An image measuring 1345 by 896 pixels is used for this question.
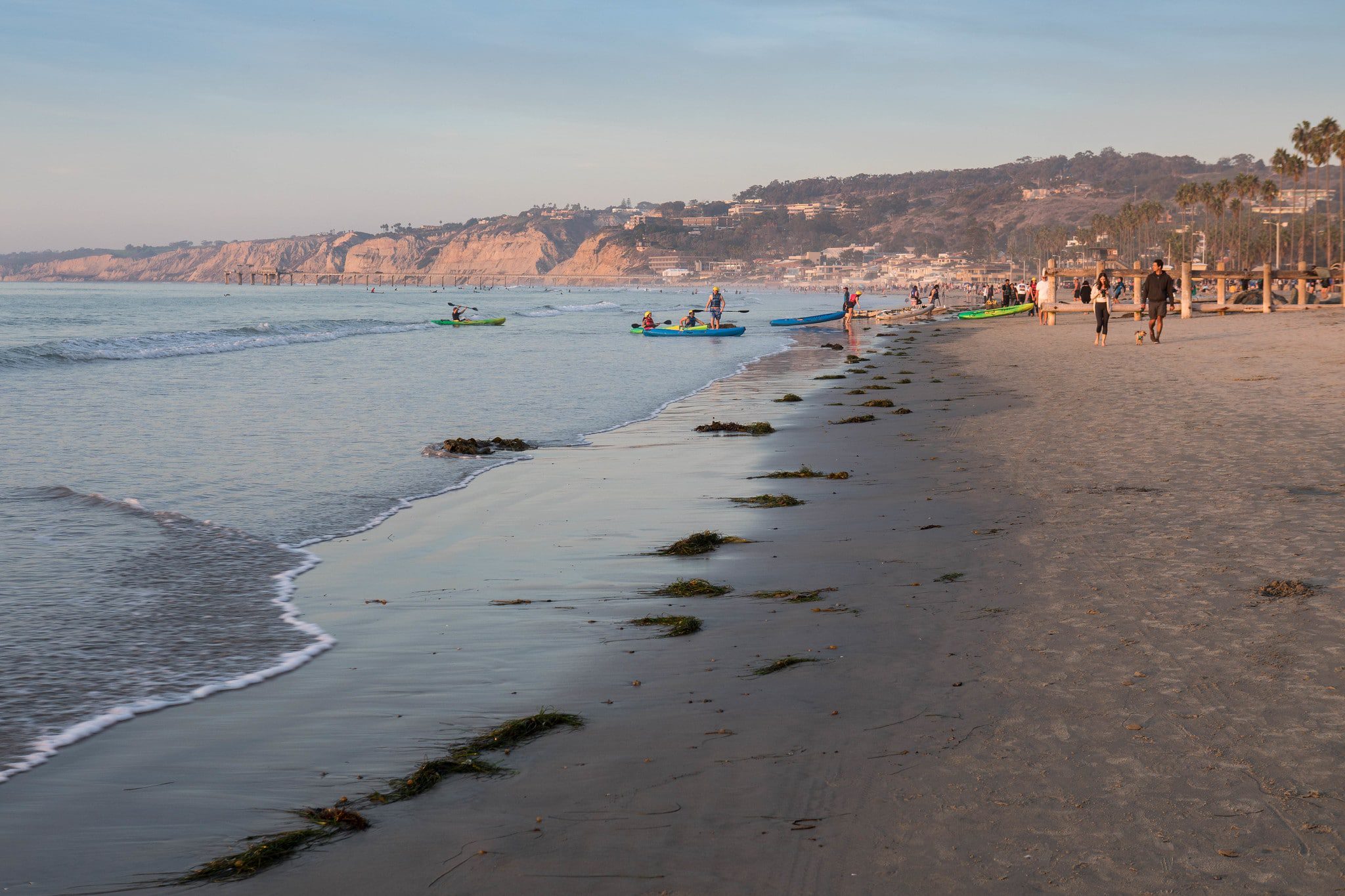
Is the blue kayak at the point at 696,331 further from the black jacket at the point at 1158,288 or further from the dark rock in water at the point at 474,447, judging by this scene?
the dark rock in water at the point at 474,447

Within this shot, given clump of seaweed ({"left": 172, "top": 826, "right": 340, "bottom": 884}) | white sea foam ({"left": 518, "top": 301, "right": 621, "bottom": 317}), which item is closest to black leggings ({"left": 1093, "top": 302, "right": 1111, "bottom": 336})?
clump of seaweed ({"left": 172, "top": 826, "right": 340, "bottom": 884})

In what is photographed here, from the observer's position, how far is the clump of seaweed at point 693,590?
7008 millimetres

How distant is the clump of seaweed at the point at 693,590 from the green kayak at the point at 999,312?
53095 millimetres

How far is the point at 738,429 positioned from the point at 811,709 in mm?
11388

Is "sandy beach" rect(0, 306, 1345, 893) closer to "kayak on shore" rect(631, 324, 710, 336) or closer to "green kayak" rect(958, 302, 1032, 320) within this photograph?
"kayak on shore" rect(631, 324, 710, 336)

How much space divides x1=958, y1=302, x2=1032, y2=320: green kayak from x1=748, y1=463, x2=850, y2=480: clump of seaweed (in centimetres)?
4827

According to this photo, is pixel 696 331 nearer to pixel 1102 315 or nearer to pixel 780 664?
pixel 1102 315

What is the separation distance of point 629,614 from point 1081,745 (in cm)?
305

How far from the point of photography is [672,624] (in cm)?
633

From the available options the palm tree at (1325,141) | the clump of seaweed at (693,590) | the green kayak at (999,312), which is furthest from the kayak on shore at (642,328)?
the palm tree at (1325,141)

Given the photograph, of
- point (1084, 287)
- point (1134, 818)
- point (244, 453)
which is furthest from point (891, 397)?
point (1084, 287)

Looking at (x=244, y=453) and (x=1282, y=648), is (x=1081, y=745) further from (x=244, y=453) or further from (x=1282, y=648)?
(x=244, y=453)

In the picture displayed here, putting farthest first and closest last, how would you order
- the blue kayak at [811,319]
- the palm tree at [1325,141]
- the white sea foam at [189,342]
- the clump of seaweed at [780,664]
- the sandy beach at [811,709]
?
the palm tree at [1325,141] < the blue kayak at [811,319] < the white sea foam at [189,342] < the clump of seaweed at [780,664] < the sandy beach at [811,709]

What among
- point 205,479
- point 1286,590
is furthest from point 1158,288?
point 1286,590
